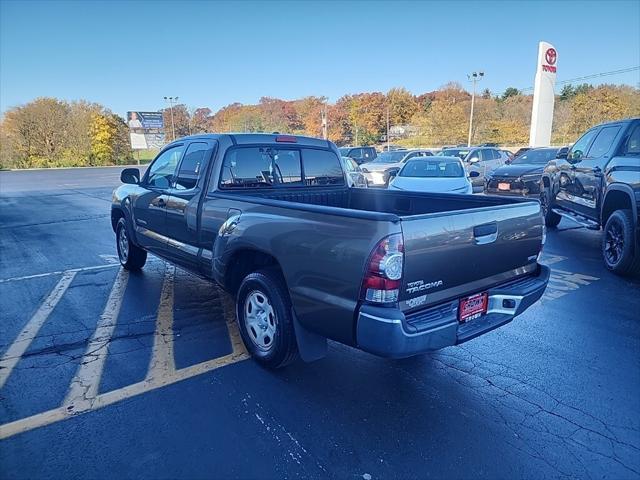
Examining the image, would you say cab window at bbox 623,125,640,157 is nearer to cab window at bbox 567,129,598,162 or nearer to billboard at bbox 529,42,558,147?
cab window at bbox 567,129,598,162

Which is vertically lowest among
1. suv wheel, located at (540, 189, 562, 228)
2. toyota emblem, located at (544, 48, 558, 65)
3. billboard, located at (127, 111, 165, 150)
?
suv wheel, located at (540, 189, 562, 228)

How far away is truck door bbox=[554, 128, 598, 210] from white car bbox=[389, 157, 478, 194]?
216 centimetres

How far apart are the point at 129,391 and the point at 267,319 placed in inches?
45.9

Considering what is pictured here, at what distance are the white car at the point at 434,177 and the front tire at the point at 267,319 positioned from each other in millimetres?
7278

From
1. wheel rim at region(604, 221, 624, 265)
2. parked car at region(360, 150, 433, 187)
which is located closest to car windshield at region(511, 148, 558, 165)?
parked car at region(360, 150, 433, 187)

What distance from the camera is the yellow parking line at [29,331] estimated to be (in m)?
3.59

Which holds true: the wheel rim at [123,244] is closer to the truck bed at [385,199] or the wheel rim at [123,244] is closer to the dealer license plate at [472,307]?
the truck bed at [385,199]

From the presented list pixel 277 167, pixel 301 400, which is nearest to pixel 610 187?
pixel 277 167

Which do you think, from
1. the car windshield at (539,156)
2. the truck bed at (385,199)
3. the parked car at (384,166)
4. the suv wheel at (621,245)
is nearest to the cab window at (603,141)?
the suv wheel at (621,245)

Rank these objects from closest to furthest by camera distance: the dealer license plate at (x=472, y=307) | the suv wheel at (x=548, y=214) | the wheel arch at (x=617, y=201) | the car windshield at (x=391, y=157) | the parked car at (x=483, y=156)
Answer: the dealer license plate at (x=472, y=307)
the wheel arch at (x=617, y=201)
the suv wheel at (x=548, y=214)
the parked car at (x=483, y=156)
the car windshield at (x=391, y=157)

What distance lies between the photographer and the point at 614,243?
627 cm

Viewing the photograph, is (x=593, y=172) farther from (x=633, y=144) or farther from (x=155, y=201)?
(x=155, y=201)

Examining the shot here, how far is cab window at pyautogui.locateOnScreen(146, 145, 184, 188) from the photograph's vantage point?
4.93m

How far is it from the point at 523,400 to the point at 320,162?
10.5ft
